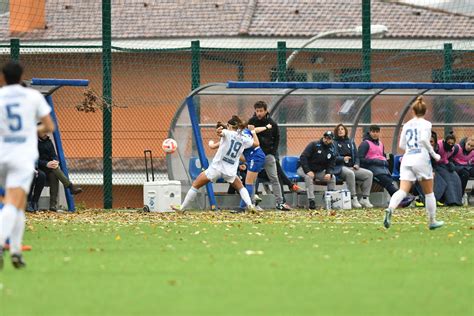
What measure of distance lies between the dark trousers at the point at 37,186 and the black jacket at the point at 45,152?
182mm

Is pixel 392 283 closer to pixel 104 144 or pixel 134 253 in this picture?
pixel 134 253

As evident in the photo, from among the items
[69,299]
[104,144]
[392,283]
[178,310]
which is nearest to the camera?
[178,310]

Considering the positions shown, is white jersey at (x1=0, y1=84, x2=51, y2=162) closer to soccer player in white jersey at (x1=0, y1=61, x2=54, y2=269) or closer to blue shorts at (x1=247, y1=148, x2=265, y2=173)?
soccer player in white jersey at (x1=0, y1=61, x2=54, y2=269)

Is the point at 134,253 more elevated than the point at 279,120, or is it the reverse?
the point at 279,120

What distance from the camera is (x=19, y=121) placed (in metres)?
11.5

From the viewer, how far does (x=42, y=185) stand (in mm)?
22547

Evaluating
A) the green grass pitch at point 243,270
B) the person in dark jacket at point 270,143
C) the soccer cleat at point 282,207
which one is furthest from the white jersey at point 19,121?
the soccer cleat at point 282,207

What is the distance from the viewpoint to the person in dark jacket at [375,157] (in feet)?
80.9

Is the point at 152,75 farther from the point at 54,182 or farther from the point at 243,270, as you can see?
the point at 243,270

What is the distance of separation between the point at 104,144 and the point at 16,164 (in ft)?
42.7

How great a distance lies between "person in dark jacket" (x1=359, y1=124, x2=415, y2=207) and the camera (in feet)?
80.9

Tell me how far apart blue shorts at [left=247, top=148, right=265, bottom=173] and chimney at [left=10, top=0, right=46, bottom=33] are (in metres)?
11.5

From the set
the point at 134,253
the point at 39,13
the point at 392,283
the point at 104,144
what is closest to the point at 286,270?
the point at 392,283

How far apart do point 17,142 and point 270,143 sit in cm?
1195
